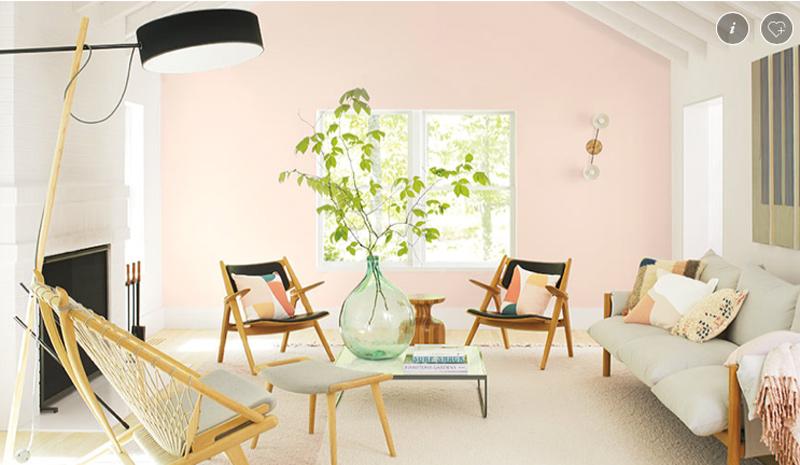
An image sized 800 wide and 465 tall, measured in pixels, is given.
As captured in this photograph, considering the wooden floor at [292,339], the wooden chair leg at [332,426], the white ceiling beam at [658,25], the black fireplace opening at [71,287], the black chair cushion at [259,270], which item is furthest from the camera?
the white ceiling beam at [658,25]

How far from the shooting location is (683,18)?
7.01 m

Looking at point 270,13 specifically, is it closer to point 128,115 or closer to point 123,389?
point 128,115

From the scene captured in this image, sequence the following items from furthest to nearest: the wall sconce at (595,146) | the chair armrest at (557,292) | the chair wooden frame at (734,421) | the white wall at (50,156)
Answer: the wall sconce at (595,146) → the chair armrest at (557,292) → the white wall at (50,156) → the chair wooden frame at (734,421)

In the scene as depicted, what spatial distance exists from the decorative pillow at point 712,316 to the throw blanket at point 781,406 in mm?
1492

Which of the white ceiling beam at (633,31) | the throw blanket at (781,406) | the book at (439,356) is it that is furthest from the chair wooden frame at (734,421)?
the white ceiling beam at (633,31)

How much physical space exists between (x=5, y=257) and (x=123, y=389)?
197 cm

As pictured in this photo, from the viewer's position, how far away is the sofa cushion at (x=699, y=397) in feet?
12.8

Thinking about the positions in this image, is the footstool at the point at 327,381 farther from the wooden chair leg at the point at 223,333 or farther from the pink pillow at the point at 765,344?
the wooden chair leg at the point at 223,333

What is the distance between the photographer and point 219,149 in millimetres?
8273

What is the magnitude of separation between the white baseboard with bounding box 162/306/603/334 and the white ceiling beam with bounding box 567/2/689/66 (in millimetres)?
2360

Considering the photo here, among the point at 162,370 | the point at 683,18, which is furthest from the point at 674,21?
the point at 162,370

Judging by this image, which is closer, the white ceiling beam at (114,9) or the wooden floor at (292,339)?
the white ceiling beam at (114,9)

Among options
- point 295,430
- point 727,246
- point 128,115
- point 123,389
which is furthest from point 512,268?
point 123,389

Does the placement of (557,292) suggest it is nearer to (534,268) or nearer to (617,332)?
(534,268)
